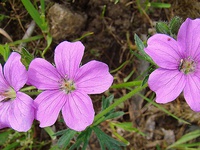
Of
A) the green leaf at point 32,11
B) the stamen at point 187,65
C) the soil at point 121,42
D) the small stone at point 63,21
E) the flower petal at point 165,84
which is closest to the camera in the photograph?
the flower petal at point 165,84

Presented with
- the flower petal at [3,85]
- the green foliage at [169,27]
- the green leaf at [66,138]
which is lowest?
the green leaf at [66,138]

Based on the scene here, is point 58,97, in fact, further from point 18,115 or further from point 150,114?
point 150,114

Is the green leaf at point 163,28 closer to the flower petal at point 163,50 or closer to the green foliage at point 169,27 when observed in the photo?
the green foliage at point 169,27

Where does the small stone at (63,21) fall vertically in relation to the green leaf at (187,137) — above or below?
above

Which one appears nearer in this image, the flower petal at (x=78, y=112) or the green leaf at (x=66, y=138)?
the flower petal at (x=78, y=112)

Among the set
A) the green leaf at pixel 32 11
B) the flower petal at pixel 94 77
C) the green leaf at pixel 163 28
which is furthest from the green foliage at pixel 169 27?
the green leaf at pixel 32 11

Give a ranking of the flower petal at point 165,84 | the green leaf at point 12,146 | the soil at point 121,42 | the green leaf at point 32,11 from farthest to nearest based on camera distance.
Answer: the soil at point 121,42
the green leaf at point 12,146
the green leaf at point 32,11
the flower petal at point 165,84

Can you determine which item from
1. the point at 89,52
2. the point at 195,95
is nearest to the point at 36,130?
the point at 89,52

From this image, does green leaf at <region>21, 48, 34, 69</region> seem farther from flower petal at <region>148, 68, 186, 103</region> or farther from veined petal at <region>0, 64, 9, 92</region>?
flower petal at <region>148, 68, 186, 103</region>
